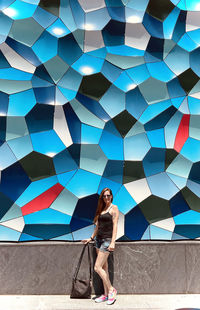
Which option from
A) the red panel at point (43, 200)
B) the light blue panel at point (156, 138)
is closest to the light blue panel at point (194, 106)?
the light blue panel at point (156, 138)

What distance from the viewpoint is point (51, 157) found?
5758mm

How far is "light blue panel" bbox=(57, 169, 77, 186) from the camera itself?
5.74m

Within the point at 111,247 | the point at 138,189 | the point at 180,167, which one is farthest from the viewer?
the point at 180,167

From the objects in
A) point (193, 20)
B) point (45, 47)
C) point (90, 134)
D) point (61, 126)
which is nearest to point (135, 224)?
point (90, 134)

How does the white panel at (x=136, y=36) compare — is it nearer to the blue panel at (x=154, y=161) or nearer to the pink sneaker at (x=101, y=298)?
the blue panel at (x=154, y=161)

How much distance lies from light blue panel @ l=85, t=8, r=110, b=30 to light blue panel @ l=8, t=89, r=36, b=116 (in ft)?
5.57

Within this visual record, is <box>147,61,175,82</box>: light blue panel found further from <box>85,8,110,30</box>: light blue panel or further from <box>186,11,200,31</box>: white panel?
<box>85,8,110,30</box>: light blue panel

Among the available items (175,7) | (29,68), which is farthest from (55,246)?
(175,7)

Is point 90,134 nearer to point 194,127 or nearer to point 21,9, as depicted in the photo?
point 194,127

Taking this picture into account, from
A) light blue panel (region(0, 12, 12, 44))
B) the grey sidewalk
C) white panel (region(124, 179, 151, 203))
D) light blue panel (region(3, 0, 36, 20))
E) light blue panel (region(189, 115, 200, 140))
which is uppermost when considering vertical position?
light blue panel (region(3, 0, 36, 20))

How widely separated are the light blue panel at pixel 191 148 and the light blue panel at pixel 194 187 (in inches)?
17.1

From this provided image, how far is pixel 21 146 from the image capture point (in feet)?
18.9

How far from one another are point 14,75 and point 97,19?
1.86 metres

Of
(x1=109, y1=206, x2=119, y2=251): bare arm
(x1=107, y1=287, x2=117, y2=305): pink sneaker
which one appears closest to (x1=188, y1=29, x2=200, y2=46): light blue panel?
(x1=109, y1=206, x2=119, y2=251): bare arm
